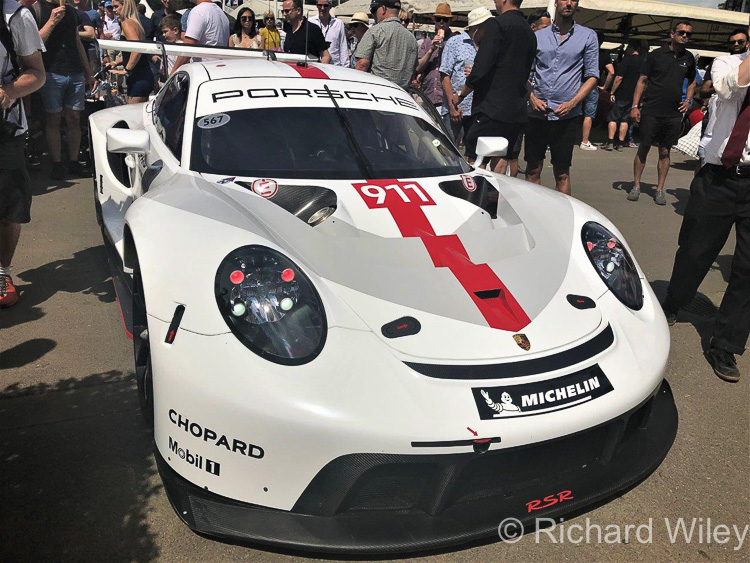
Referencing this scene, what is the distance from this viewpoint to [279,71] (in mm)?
3527

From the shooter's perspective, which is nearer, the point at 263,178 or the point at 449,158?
the point at 263,178

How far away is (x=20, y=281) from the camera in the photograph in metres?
4.05

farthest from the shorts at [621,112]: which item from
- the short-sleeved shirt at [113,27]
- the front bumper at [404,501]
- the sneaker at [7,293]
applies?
the front bumper at [404,501]

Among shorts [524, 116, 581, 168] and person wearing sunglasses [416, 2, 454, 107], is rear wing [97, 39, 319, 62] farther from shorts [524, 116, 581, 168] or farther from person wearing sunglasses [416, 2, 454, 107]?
person wearing sunglasses [416, 2, 454, 107]

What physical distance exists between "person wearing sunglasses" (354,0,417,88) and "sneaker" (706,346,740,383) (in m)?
3.91

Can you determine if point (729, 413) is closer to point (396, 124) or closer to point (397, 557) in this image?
point (397, 557)

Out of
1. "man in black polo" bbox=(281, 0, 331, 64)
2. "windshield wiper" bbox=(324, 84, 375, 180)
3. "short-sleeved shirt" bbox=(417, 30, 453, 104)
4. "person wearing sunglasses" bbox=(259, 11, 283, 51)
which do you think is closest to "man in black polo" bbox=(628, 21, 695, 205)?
"short-sleeved shirt" bbox=(417, 30, 453, 104)

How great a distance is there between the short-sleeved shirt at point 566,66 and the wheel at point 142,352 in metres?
4.05

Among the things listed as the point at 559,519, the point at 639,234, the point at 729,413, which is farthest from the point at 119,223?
the point at 639,234

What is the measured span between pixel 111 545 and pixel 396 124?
229 centimetres

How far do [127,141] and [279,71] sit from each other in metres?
→ 0.96

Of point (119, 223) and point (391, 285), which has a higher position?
point (391, 285)

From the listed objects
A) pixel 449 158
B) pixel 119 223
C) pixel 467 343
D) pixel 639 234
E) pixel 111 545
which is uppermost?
pixel 449 158

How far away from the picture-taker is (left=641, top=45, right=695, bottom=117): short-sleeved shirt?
22.4 feet
